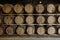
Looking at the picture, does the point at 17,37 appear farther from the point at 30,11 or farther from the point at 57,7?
the point at 57,7

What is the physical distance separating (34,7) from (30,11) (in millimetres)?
119

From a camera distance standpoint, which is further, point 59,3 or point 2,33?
point 59,3

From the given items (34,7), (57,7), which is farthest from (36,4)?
A: (57,7)

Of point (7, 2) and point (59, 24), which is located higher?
point (7, 2)

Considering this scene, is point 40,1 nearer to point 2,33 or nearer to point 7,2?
point 7,2

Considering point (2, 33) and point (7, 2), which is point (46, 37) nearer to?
point (2, 33)

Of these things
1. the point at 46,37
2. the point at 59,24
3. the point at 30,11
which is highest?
the point at 30,11

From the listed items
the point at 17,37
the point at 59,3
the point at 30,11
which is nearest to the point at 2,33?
the point at 17,37

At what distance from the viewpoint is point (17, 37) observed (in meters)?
3.01

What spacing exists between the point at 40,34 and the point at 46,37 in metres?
0.11

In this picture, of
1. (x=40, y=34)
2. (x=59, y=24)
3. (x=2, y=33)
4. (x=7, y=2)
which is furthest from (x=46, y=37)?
(x=7, y=2)

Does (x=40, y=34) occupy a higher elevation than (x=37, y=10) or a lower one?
lower

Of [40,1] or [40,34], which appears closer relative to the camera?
[40,34]

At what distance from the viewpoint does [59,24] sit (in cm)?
302
